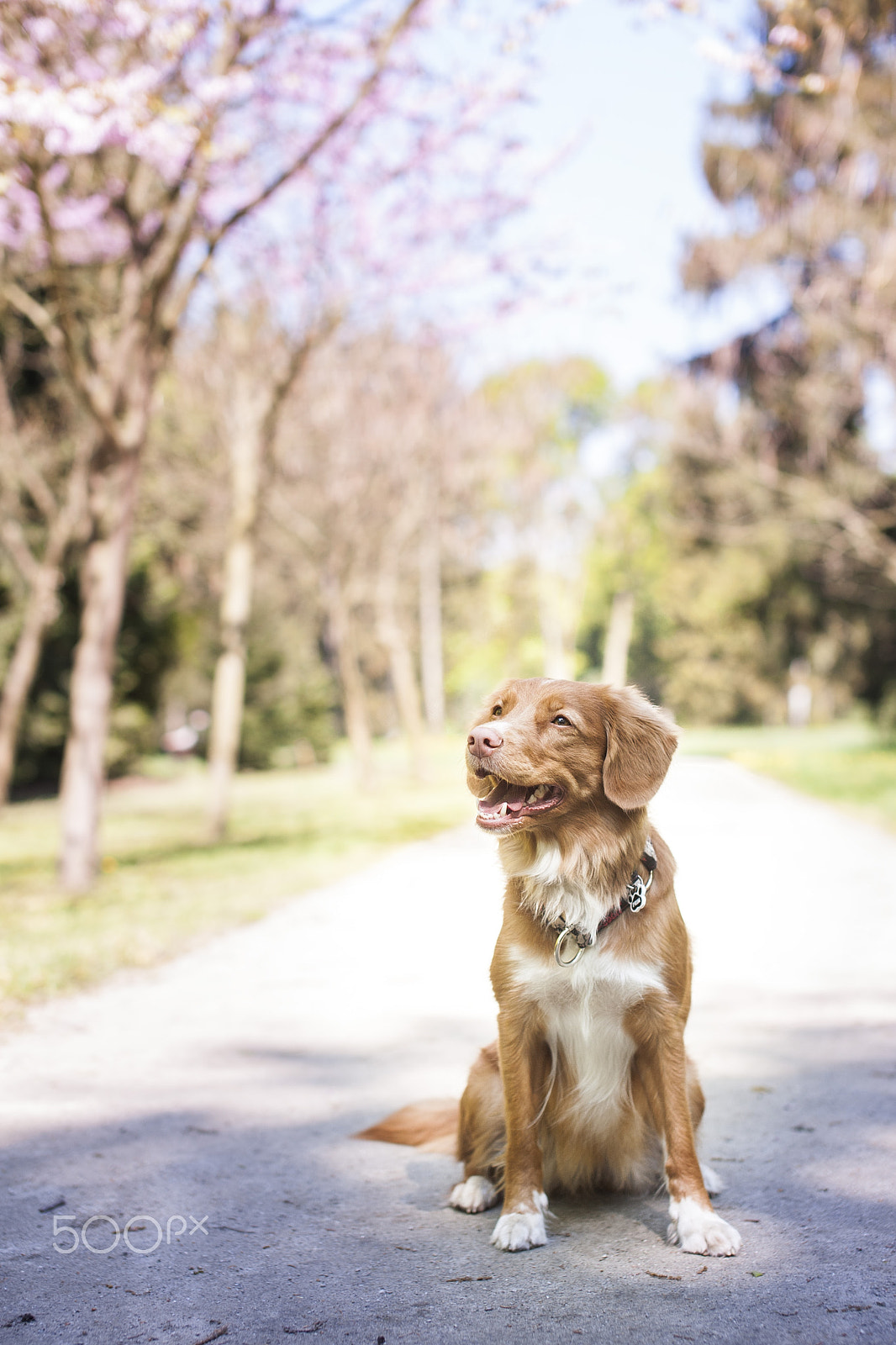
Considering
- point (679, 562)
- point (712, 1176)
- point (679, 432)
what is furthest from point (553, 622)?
point (712, 1176)

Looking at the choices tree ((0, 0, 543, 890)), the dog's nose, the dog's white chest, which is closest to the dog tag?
the dog's white chest

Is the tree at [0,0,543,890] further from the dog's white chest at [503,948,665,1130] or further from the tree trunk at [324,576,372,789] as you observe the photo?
the tree trunk at [324,576,372,789]

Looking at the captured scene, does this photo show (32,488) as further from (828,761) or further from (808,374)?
(828,761)

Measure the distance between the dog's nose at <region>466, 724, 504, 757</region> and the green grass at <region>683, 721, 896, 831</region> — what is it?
1.88ft

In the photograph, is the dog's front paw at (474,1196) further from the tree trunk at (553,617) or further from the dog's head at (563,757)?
the tree trunk at (553,617)

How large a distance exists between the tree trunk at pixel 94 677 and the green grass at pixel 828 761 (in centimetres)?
525

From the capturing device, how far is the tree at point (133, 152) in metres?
8.15

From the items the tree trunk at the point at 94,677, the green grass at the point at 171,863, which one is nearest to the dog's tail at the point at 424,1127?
the green grass at the point at 171,863

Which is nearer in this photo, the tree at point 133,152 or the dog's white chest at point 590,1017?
the dog's white chest at point 590,1017

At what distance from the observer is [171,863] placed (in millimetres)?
11422

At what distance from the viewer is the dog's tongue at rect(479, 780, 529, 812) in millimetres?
3000

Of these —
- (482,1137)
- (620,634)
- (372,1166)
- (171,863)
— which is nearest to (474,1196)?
(482,1137)

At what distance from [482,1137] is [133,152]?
9.05 metres

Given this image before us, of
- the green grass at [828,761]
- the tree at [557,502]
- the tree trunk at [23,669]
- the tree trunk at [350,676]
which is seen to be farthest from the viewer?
the tree at [557,502]
